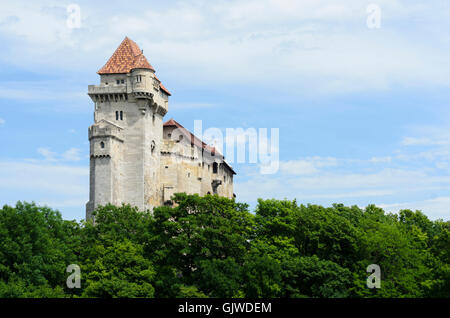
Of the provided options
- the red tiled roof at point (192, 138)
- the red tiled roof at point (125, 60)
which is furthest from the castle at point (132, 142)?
the red tiled roof at point (192, 138)

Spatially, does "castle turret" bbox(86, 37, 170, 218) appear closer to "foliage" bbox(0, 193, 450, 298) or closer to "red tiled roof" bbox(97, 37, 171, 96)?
"red tiled roof" bbox(97, 37, 171, 96)

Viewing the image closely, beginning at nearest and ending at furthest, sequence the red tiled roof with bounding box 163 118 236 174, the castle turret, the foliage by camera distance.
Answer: the foliage
the castle turret
the red tiled roof with bounding box 163 118 236 174

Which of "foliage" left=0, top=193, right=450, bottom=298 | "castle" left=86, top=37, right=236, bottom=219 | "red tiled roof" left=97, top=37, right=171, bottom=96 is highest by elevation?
"red tiled roof" left=97, top=37, right=171, bottom=96

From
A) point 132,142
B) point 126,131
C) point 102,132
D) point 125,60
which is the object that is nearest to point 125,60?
point 125,60

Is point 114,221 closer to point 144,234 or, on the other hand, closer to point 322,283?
point 144,234

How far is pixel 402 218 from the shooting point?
10869 cm

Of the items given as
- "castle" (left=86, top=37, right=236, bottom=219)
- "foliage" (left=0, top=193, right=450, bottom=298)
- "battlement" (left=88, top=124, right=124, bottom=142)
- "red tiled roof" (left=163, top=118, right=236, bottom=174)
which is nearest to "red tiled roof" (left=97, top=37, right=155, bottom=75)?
"castle" (left=86, top=37, right=236, bottom=219)

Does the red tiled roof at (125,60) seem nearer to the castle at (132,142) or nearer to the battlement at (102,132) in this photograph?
the castle at (132,142)

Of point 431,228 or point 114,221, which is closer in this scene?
point 114,221

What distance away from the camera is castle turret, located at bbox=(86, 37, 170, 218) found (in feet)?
350

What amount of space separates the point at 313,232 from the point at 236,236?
9295mm

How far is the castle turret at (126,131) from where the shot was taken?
350 feet
